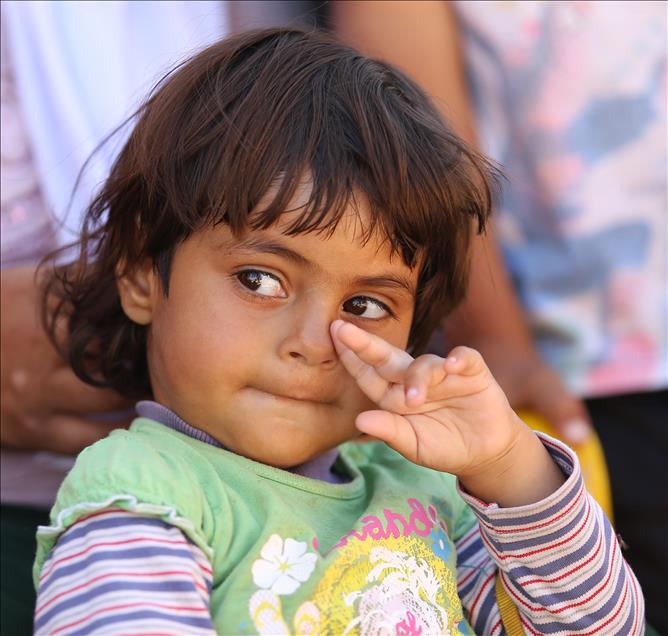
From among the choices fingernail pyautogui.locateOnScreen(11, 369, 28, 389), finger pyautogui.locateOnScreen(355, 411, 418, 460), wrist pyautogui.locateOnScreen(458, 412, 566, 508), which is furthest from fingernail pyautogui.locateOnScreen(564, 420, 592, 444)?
fingernail pyautogui.locateOnScreen(11, 369, 28, 389)

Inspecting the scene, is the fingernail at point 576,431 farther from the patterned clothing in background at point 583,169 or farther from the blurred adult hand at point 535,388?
the patterned clothing in background at point 583,169

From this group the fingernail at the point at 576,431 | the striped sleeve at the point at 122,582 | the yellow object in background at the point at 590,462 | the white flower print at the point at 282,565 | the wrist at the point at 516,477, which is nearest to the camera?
the striped sleeve at the point at 122,582

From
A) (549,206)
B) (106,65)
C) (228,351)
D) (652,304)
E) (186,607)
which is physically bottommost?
(652,304)

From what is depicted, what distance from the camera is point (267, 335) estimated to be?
106 centimetres

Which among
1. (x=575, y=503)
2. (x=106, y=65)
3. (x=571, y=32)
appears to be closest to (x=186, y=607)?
(x=575, y=503)

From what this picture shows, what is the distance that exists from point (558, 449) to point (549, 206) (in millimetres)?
895

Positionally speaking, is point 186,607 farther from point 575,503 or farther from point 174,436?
point 575,503

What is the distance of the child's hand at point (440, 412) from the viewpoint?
102 centimetres

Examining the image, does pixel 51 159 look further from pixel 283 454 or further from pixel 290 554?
pixel 290 554

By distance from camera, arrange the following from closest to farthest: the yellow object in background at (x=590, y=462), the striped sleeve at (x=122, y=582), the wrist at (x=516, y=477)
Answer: the striped sleeve at (x=122, y=582) → the wrist at (x=516, y=477) → the yellow object in background at (x=590, y=462)

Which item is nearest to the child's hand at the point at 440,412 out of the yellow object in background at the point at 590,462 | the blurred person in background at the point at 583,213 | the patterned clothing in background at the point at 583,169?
the yellow object in background at the point at 590,462

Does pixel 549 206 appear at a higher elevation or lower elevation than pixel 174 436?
lower

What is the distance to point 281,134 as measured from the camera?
109 centimetres

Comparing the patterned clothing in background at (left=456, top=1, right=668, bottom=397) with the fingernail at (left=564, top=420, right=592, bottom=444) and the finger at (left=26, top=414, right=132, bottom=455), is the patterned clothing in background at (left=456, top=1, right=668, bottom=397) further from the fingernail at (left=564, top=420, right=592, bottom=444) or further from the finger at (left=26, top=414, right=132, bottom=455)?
the finger at (left=26, top=414, right=132, bottom=455)
